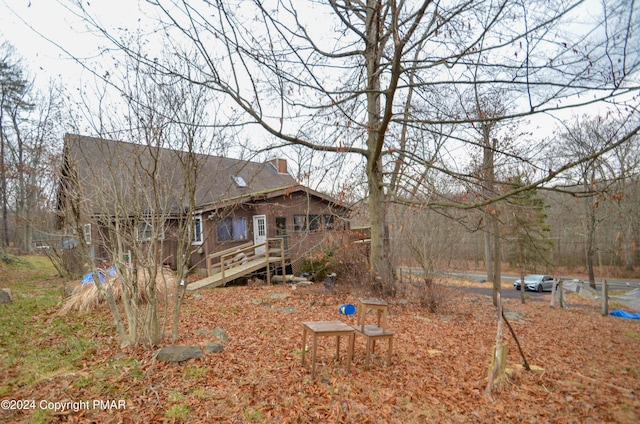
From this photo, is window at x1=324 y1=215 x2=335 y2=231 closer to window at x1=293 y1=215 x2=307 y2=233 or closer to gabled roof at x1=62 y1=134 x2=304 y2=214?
window at x1=293 y1=215 x2=307 y2=233

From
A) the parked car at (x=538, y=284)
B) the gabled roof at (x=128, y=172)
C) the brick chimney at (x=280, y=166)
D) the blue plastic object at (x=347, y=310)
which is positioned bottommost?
the parked car at (x=538, y=284)

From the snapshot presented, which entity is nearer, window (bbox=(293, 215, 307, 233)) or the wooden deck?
the wooden deck

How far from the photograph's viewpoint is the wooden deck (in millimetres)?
11242

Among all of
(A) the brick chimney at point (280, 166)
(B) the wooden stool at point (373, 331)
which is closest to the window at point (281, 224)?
(A) the brick chimney at point (280, 166)

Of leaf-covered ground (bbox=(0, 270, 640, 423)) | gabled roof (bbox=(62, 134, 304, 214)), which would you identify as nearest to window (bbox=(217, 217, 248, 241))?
gabled roof (bbox=(62, 134, 304, 214))

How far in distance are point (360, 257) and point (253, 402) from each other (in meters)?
7.96

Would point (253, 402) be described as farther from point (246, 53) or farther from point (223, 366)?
Result: point (246, 53)

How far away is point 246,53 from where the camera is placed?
4.66m

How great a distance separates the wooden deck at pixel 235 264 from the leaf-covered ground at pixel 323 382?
4688 mm

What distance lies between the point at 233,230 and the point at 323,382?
11585 mm

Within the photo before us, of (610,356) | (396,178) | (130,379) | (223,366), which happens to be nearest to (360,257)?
(396,178)

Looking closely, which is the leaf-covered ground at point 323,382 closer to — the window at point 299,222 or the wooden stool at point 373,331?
the wooden stool at point 373,331

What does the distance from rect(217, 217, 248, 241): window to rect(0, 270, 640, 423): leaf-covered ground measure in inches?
317

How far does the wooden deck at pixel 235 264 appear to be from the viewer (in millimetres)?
11242
